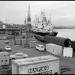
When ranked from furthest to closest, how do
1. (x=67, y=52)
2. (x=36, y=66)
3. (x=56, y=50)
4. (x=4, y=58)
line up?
(x=56, y=50) < (x=67, y=52) < (x=4, y=58) < (x=36, y=66)

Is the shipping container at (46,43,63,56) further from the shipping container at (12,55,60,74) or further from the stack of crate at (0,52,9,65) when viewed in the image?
the shipping container at (12,55,60,74)

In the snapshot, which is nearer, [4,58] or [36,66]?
[36,66]

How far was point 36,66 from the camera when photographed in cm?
694

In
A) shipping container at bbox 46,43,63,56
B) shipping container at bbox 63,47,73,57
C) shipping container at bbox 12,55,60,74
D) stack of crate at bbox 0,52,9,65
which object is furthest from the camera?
shipping container at bbox 46,43,63,56

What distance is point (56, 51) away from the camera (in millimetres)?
15211

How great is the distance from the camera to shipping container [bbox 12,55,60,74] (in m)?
6.62

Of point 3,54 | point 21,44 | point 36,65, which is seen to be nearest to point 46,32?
point 21,44

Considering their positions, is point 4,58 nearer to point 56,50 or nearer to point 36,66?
point 36,66

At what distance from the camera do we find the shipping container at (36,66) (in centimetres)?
662

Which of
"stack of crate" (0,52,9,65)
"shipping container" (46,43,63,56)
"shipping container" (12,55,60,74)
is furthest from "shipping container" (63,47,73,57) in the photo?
"stack of crate" (0,52,9,65)

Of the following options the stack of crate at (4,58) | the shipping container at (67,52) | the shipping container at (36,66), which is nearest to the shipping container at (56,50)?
the shipping container at (67,52)

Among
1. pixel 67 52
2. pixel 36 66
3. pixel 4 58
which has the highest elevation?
pixel 36 66

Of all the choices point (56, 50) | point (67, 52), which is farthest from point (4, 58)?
point (67, 52)

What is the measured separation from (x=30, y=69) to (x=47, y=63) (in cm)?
120
